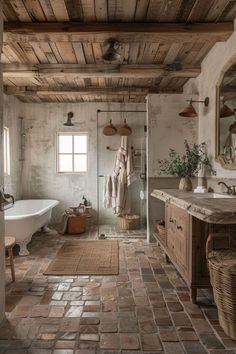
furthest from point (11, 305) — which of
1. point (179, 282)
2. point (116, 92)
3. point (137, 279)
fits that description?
point (116, 92)

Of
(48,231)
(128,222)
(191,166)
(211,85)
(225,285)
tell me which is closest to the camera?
(225,285)

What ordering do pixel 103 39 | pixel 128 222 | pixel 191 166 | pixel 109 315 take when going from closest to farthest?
pixel 109 315, pixel 103 39, pixel 191 166, pixel 128 222

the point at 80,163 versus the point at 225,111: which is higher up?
the point at 225,111

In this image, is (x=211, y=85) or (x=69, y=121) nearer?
(x=211, y=85)

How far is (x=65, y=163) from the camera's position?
6109 millimetres

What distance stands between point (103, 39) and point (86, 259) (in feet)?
8.75

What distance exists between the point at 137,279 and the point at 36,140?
4.03 metres

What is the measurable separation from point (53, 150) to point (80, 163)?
24.9 inches

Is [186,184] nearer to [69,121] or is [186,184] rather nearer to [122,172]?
[122,172]

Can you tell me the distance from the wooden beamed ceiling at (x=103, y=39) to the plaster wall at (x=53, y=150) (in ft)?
2.95

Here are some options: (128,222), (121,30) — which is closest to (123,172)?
(128,222)

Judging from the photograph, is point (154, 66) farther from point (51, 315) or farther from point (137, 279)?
point (51, 315)

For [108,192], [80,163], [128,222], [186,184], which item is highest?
[80,163]

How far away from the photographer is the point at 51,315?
2.29m
